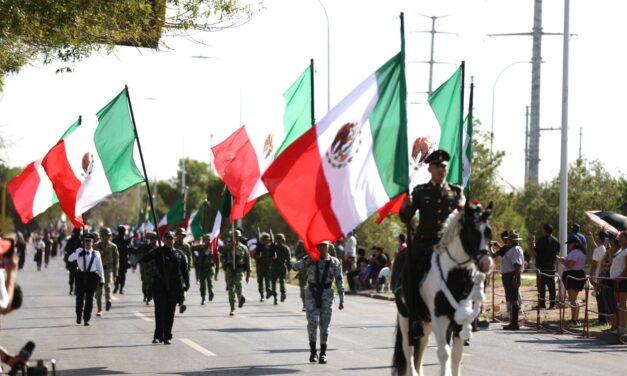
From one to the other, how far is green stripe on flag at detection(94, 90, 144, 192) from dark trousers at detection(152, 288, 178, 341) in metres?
1.89

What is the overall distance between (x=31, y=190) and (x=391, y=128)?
10923 mm

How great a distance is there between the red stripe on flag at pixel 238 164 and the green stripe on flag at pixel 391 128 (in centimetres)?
787

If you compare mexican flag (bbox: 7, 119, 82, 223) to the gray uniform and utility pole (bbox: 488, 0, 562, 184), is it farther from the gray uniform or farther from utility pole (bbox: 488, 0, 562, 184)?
utility pole (bbox: 488, 0, 562, 184)

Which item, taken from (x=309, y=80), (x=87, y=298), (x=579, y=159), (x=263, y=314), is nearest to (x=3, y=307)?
(x=309, y=80)

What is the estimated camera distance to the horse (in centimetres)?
1166

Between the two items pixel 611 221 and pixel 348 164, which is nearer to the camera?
pixel 348 164

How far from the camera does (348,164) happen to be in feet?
44.2

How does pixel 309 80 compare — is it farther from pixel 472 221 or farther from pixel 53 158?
pixel 472 221

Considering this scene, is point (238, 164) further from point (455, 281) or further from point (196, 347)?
point (455, 281)

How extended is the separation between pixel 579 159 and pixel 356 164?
45.5m

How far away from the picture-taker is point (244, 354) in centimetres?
1847

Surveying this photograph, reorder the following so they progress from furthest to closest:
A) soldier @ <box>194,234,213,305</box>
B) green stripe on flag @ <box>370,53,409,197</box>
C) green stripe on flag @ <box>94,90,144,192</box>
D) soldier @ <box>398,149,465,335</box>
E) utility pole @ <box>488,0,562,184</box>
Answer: utility pole @ <box>488,0,562,184</box>, soldier @ <box>194,234,213,305</box>, green stripe on flag @ <box>94,90,144,192</box>, green stripe on flag @ <box>370,53,409,197</box>, soldier @ <box>398,149,465,335</box>

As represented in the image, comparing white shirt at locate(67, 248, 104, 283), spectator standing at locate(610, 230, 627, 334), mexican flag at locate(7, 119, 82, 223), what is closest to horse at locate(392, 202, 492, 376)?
spectator standing at locate(610, 230, 627, 334)

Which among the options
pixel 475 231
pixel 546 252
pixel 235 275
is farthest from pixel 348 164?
pixel 235 275
